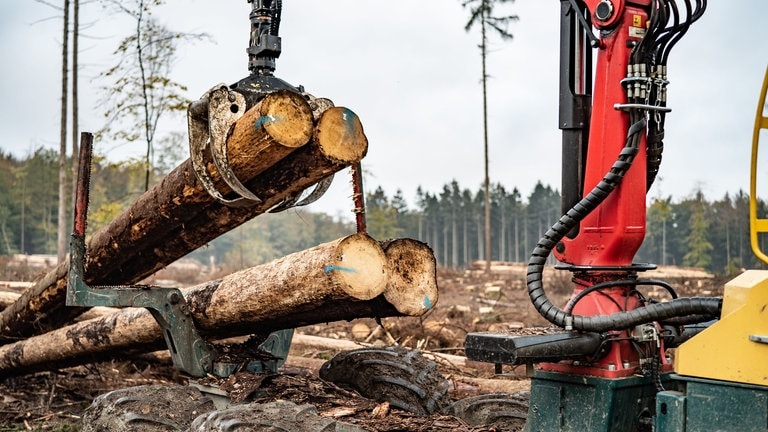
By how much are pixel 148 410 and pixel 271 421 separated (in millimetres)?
1463

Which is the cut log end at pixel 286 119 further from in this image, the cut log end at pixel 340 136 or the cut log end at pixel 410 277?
the cut log end at pixel 410 277

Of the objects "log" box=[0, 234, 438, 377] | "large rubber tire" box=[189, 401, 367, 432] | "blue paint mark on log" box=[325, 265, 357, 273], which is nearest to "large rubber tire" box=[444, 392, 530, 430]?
"log" box=[0, 234, 438, 377]

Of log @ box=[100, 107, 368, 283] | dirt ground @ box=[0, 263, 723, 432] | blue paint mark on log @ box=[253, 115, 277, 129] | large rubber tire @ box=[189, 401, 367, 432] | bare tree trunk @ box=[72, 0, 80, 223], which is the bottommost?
dirt ground @ box=[0, 263, 723, 432]

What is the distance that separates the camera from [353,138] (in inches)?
185

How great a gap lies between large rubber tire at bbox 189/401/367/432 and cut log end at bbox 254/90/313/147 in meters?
1.46

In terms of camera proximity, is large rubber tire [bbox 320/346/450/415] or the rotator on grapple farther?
large rubber tire [bbox 320/346/450/415]

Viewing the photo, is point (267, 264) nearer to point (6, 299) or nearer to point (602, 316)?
point (602, 316)

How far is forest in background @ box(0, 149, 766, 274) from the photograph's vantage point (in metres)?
46.1

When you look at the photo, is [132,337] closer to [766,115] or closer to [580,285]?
[580,285]

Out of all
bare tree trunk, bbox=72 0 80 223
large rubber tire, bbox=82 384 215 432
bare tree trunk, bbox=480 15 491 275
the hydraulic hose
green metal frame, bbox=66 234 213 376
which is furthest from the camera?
bare tree trunk, bbox=480 15 491 275

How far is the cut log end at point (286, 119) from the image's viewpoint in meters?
4.50

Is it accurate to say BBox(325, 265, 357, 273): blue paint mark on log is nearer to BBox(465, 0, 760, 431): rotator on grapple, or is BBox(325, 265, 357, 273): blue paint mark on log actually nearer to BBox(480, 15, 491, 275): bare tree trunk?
BBox(465, 0, 760, 431): rotator on grapple

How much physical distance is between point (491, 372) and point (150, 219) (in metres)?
5.08

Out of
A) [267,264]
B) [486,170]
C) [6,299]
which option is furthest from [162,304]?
[486,170]
